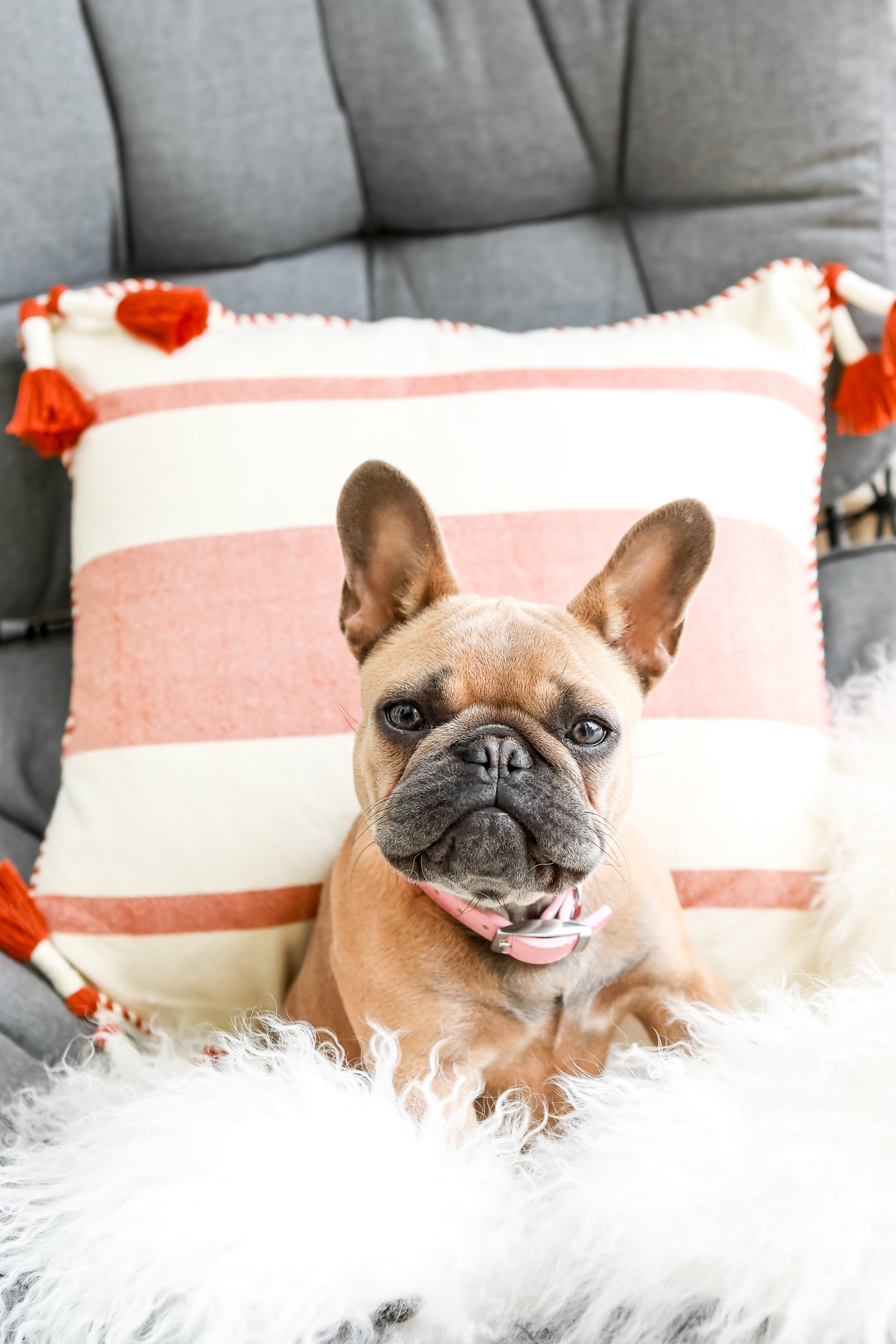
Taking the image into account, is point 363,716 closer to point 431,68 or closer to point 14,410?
point 14,410

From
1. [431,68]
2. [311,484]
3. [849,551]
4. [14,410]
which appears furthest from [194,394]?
[849,551]

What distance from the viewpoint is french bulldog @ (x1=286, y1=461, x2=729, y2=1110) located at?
2.79 feet

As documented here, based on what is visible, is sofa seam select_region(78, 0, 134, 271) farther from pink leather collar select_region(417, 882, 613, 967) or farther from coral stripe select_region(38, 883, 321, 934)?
pink leather collar select_region(417, 882, 613, 967)

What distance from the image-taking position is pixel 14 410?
1455mm

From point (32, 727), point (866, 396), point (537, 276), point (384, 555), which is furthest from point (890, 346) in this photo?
point (32, 727)

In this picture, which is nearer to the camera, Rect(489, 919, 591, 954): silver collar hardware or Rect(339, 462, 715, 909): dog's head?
Rect(339, 462, 715, 909): dog's head

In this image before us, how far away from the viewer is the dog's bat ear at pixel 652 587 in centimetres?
94

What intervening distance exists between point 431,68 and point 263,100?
248 millimetres

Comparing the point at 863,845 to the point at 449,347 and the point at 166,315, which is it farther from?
the point at 166,315

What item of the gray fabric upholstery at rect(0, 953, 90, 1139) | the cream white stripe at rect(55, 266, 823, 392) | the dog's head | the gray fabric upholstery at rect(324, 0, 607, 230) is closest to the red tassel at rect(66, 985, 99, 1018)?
the gray fabric upholstery at rect(0, 953, 90, 1139)

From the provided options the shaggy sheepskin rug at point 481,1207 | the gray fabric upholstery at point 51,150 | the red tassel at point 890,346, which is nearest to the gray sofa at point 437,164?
the gray fabric upholstery at point 51,150

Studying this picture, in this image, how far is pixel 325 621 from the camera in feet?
3.98

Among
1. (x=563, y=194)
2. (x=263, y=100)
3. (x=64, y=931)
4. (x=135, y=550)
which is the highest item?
(x=263, y=100)

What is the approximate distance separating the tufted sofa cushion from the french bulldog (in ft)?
2.19
